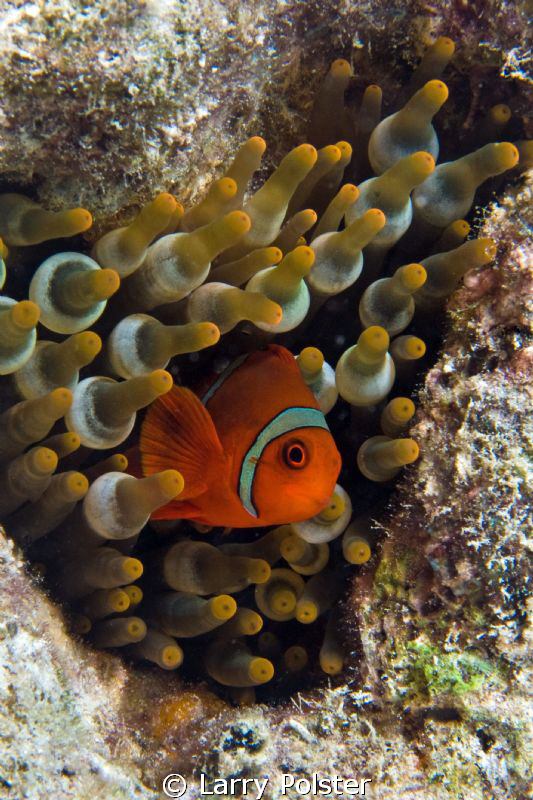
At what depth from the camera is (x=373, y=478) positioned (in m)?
2.40

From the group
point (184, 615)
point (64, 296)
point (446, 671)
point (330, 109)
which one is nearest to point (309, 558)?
point (184, 615)

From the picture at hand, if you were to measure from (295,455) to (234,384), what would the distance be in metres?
0.39

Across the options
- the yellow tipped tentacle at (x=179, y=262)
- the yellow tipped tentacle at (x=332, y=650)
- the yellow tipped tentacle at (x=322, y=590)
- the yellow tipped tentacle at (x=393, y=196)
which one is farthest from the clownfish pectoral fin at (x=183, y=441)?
the yellow tipped tentacle at (x=393, y=196)

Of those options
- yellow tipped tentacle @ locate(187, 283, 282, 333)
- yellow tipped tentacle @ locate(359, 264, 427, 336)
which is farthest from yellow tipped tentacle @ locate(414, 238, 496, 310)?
yellow tipped tentacle @ locate(187, 283, 282, 333)

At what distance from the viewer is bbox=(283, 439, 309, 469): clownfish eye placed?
2.14 m

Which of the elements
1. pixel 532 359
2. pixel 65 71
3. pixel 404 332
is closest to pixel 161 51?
pixel 65 71

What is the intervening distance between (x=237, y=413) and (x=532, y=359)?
40.6 inches

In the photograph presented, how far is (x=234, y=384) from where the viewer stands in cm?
238

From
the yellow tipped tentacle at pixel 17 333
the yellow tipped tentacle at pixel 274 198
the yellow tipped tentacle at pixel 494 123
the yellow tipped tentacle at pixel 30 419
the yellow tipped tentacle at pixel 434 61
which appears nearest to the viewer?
the yellow tipped tentacle at pixel 17 333

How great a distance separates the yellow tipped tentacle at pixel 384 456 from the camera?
7.06 feet

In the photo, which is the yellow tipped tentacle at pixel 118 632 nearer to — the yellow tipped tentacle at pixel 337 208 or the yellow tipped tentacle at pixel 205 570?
the yellow tipped tentacle at pixel 205 570

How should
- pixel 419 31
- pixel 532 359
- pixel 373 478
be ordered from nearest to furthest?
pixel 532 359, pixel 373 478, pixel 419 31

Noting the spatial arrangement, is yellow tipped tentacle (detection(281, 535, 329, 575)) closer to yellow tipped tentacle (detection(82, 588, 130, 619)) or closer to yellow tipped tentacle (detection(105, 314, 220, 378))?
yellow tipped tentacle (detection(82, 588, 130, 619))

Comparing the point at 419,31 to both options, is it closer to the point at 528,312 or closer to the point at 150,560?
the point at 528,312
